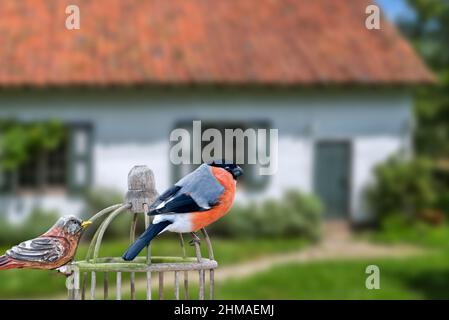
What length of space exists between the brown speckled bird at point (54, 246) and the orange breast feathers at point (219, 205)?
21.0 inches

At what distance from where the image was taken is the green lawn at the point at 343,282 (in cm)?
1162

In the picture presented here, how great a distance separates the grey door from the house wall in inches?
6.4

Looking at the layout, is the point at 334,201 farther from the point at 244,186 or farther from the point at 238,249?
the point at 238,249

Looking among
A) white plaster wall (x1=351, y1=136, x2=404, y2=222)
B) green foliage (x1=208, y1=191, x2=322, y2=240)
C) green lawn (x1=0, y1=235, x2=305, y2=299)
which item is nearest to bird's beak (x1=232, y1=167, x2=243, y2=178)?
green lawn (x1=0, y1=235, x2=305, y2=299)

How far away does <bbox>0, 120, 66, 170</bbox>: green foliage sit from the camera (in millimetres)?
16000

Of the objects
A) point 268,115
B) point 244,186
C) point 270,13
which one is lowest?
point 244,186

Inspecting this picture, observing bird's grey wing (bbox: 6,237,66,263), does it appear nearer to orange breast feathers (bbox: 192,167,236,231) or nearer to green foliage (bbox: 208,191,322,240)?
orange breast feathers (bbox: 192,167,236,231)

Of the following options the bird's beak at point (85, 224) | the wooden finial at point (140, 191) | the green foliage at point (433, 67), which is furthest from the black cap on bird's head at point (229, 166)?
the green foliage at point (433, 67)

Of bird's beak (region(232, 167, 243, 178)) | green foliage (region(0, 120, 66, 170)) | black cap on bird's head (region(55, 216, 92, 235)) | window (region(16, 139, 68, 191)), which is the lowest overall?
black cap on bird's head (region(55, 216, 92, 235))

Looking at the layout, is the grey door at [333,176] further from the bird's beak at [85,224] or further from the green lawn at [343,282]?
the bird's beak at [85,224]

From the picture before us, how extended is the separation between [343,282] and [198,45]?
688cm

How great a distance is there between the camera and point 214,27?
18.0 metres
